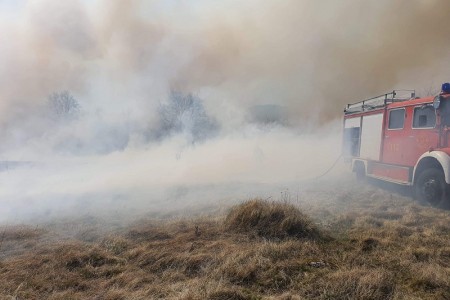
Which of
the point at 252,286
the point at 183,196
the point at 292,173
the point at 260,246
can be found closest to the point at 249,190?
the point at 183,196

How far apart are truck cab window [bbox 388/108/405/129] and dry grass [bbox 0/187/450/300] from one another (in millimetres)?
3595

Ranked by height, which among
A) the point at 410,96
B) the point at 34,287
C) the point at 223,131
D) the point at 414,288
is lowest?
the point at 34,287

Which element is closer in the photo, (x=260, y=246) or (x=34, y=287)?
(x=34, y=287)

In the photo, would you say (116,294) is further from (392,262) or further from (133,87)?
(133,87)

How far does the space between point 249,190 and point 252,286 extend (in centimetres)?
787

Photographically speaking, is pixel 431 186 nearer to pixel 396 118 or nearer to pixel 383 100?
pixel 396 118

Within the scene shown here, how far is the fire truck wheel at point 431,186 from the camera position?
8828mm

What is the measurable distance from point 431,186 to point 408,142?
1.51m

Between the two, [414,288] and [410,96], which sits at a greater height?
[410,96]

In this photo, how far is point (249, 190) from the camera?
40.3 feet

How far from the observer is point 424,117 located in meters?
9.52

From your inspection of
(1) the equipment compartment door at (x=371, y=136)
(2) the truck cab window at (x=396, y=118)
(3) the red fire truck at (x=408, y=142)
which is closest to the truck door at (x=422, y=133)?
(3) the red fire truck at (x=408, y=142)

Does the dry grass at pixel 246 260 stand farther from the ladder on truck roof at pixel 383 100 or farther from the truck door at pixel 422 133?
the ladder on truck roof at pixel 383 100

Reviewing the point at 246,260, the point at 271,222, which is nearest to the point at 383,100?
the point at 271,222
